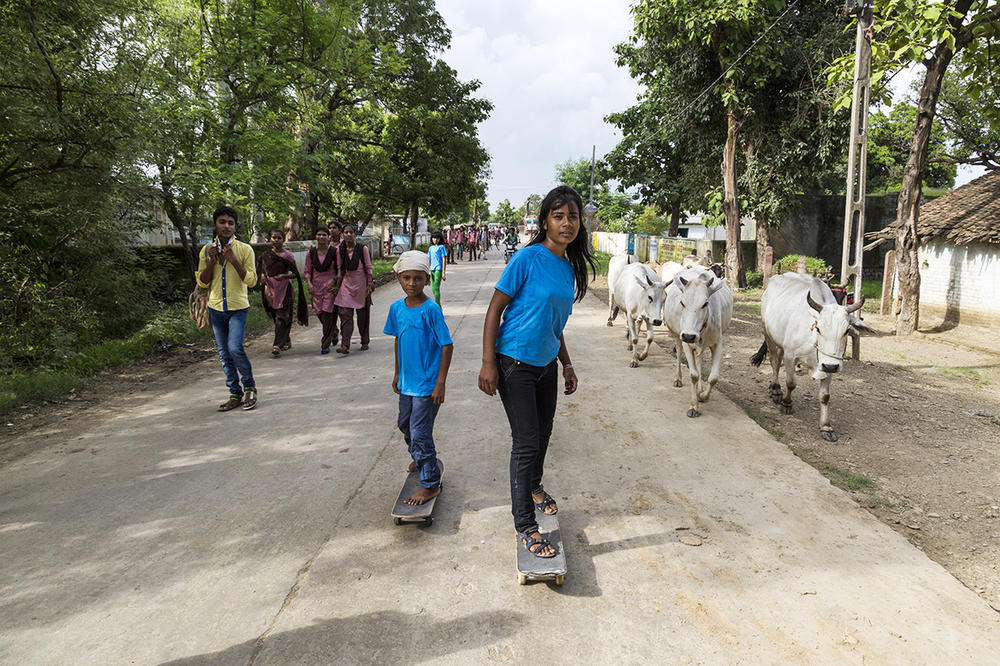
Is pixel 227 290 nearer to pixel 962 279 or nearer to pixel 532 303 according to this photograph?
pixel 532 303

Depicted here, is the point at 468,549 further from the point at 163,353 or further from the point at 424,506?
the point at 163,353

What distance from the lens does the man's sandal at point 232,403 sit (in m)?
5.79

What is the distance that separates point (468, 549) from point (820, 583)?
192 cm

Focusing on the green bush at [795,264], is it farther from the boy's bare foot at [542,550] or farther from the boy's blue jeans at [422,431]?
the boy's bare foot at [542,550]

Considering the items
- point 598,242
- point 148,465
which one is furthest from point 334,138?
point 598,242

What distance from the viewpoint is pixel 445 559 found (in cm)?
317

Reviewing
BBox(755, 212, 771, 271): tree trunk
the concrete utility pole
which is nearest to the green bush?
BBox(755, 212, 771, 271): tree trunk

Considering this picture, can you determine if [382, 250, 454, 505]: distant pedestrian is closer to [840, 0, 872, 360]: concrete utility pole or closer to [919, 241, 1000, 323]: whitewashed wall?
[840, 0, 872, 360]: concrete utility pole

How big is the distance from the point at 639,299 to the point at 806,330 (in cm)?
286

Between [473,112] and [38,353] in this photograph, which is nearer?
[38,353]

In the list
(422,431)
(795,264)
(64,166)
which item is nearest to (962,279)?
(795,264)

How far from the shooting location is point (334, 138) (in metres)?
19.1

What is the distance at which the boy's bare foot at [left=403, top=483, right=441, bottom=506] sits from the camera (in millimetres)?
3607

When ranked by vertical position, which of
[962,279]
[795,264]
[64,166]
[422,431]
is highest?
[64,166]
